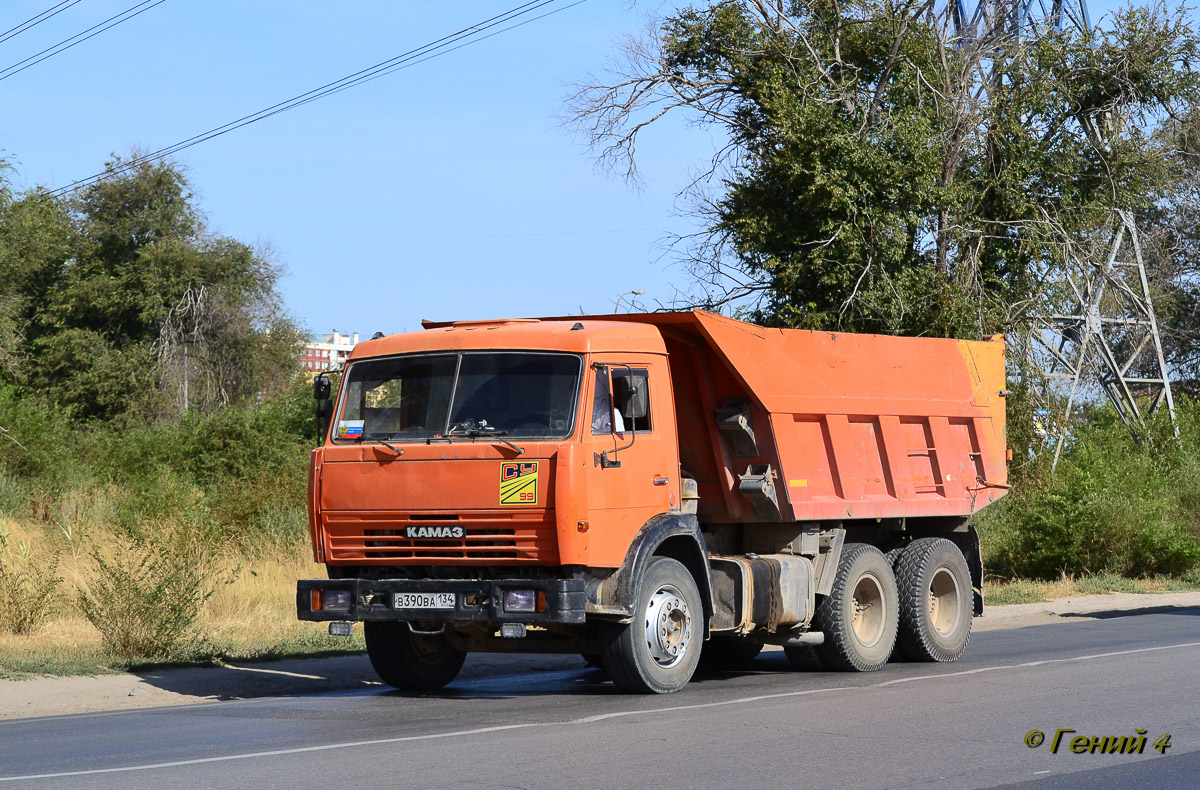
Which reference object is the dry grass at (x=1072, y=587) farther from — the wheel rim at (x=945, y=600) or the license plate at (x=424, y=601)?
the license plate at (x=424, y=601)

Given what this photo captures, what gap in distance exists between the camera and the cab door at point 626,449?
9844 mm

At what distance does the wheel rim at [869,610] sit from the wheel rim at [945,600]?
3.34ft

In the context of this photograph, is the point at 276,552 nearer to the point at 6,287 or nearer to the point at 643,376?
the point at 643,376

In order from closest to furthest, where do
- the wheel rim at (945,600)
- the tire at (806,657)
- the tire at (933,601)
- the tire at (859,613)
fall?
the tire at (859,613) < the tire at (806,657) < the tire at (933,601) < the wheel rim at (945,600)

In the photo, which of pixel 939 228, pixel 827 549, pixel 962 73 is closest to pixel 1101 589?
pixel 939 228

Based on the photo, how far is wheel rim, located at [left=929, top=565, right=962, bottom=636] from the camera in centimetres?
1373

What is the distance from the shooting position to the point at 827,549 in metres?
12.4

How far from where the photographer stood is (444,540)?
986cm

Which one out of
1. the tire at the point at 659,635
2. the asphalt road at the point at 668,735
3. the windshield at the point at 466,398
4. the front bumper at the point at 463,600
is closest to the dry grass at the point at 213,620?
the asphalt road at the point at 668,735

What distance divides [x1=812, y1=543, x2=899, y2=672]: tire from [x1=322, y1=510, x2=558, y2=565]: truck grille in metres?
3.78

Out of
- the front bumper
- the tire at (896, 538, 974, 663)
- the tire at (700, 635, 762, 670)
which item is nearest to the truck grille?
the front bumper

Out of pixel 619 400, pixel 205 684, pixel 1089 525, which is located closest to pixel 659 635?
pixel 619 400

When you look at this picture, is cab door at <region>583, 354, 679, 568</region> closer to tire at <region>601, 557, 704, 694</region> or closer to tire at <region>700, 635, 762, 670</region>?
tire at <region>601, 557, 704, 694</region>

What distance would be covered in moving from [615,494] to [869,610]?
413 centimetres
